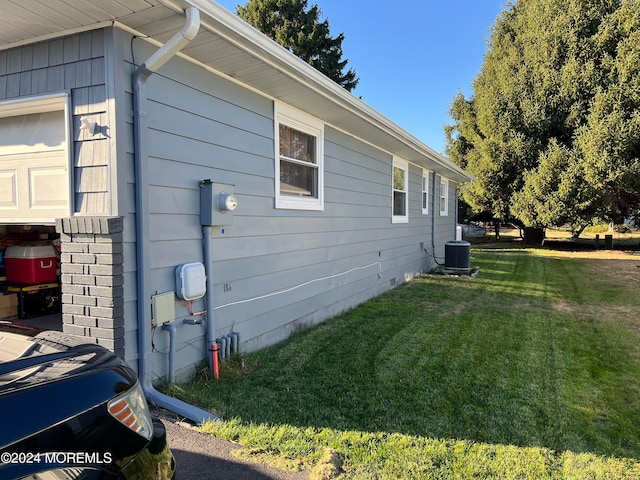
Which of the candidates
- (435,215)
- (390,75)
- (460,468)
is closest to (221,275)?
(460,468)

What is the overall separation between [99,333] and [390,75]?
1865 cm

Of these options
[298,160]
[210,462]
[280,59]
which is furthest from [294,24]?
[210,462]

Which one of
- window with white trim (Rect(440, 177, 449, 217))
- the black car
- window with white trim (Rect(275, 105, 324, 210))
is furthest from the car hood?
window with white trim (Rect(440, 177, 449, 217))

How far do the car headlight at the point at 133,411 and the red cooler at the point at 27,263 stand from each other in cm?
341

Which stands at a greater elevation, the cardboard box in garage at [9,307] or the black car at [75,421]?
the black car at [75,421]

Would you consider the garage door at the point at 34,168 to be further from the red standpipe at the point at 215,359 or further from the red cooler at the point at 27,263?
the red standpipe at the point at 215,359

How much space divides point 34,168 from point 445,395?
3.73 metres

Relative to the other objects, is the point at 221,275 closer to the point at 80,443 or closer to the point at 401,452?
the point at 401,452

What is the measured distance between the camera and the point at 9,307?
407cm

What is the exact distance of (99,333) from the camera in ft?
9.10

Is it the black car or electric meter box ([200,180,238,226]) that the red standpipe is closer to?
electric meter box ([200,180,238,226])

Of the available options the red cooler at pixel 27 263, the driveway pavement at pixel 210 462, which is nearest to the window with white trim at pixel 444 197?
the red cooler at pixel 27 263

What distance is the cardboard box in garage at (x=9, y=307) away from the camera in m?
4.01

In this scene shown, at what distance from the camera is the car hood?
1017mm
